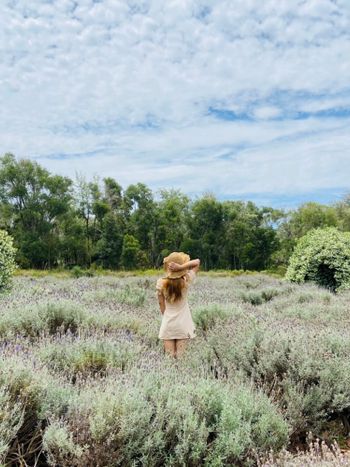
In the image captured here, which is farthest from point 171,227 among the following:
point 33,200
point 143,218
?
point 33,200

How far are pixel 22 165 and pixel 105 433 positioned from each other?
4644 centimetres

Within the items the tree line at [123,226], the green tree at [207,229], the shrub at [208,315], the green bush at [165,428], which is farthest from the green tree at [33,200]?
the green bush at [165,428]

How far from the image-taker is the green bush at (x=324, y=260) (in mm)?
11961

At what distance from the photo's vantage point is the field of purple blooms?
268cm

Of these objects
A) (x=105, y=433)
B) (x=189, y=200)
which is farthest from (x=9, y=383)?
(x=189, y=200)

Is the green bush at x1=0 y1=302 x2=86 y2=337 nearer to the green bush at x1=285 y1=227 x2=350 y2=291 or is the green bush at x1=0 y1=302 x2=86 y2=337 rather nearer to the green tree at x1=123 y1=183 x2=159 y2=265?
the green bush at x1=285 y1=227 x2=350 y2=291

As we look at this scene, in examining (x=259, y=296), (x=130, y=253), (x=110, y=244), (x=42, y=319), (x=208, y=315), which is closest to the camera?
(x=42, y=319)

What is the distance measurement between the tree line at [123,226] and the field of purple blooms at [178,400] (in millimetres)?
37997

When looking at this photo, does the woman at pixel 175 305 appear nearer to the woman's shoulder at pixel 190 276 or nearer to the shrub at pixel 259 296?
the woman's shoulder at pixel 190 276

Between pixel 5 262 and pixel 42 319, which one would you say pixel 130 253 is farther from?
pixel 42 319

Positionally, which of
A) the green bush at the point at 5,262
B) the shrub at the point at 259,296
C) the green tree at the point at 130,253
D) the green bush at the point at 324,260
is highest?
the green bush at the point at 5,262

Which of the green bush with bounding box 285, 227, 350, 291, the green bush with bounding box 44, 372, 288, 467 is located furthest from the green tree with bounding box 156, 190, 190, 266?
the green bush with bounding box 44, 372, 288, 467

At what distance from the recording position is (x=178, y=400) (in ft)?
10.1

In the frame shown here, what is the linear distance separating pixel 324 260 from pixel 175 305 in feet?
26.3
